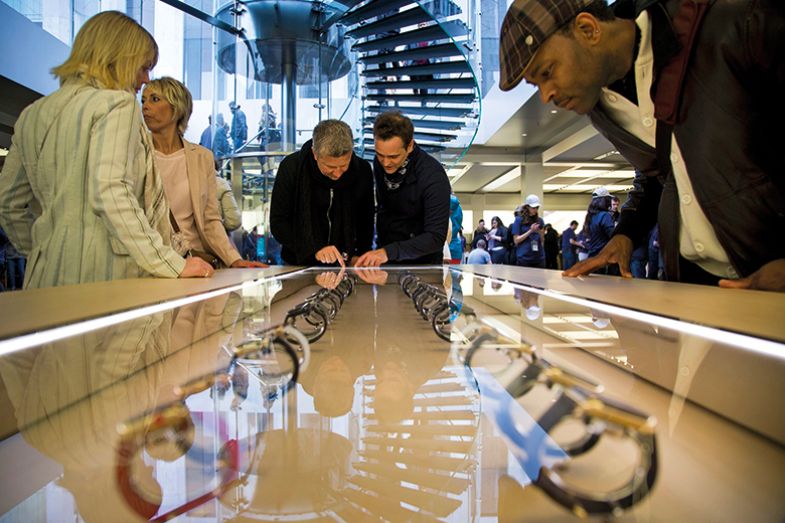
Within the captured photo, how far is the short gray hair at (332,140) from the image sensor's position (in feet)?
7.45

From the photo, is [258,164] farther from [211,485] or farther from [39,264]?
[211,485]

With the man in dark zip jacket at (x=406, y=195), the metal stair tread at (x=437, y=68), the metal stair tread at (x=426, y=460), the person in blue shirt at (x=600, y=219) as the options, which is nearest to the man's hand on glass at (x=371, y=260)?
the man in dark zip jacket at (x=406, y=195)

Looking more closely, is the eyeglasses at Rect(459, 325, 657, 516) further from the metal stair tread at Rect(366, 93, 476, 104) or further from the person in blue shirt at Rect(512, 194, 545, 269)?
the person in blue shirt at Rect(512, 194, 545, 269)

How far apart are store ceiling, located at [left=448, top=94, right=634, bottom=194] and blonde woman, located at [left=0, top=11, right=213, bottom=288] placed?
8197 millimetres

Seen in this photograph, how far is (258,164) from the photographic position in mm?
6707

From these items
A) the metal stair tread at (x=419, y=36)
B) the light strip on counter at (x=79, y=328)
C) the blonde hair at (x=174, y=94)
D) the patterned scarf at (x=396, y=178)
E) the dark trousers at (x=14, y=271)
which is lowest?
the dark trousers at (x=14, y=271)

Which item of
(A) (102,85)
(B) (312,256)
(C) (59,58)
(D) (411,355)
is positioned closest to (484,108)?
(C) (59,58)

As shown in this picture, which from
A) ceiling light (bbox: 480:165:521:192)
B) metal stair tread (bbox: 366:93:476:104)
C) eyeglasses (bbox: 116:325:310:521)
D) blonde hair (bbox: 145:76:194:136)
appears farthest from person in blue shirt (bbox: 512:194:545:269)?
ceiling light (bbox: 480:165:521:192)

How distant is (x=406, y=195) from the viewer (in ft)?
8.23

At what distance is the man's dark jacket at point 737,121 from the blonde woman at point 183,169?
162cm

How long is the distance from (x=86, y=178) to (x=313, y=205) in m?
1.20

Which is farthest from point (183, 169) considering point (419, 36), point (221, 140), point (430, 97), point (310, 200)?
point (430, 97)

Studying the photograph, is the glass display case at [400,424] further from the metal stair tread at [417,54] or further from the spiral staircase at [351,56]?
the metal stair tread at [417,54]

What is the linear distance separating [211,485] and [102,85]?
1.46 m
